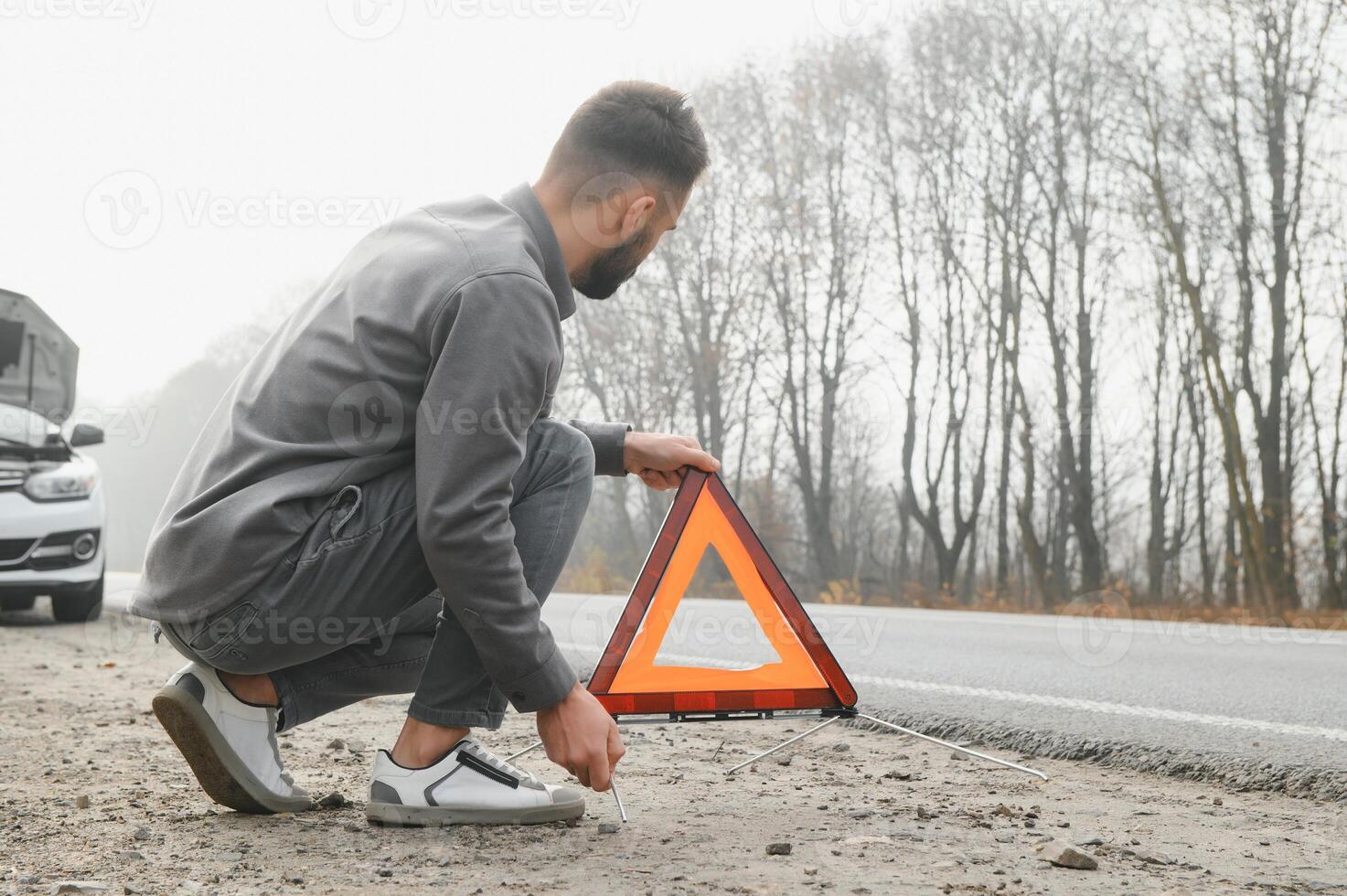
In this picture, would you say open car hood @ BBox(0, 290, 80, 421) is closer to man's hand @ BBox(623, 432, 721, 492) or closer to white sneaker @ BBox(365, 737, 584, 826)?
man's hand @ BBox(623, 432, 721, 492)

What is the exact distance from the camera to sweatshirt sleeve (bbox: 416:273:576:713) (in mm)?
2201

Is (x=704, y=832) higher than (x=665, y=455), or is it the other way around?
(x=665, y=455)

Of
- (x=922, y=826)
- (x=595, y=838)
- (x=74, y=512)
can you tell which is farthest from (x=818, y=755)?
(x=74, y=512)

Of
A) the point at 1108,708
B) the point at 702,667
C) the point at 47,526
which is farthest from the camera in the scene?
the point at 47,526

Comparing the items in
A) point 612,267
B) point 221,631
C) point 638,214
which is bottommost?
point 221,631

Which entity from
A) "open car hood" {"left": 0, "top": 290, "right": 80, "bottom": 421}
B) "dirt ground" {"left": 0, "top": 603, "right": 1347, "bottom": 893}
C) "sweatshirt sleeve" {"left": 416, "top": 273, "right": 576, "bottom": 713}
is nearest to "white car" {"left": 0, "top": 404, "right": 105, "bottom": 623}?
"open car hood" {"left": 0, "top": 290, "right": 80, "bottom": 421}

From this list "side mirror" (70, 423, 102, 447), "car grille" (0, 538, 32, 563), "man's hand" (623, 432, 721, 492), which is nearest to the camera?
"man's hand" (623, 432, 721, 492)

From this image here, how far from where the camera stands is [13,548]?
7762mm

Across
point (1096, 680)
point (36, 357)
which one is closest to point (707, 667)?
point (1096, 680)

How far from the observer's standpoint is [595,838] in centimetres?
243

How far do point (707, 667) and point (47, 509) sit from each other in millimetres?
6659

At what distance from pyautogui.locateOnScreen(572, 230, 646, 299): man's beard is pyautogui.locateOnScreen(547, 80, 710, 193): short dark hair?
16 cm

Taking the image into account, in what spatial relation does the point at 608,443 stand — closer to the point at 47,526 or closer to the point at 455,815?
the point at 455,815

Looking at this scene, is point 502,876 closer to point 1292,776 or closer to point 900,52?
point 1292,776
